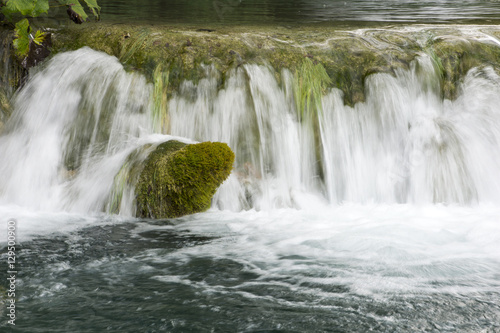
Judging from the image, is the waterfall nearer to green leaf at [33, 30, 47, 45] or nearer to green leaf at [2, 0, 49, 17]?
green leaf at [33, 30, 47, 45]

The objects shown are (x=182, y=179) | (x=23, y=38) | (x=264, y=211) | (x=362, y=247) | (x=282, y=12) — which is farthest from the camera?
(x=282, y=12)

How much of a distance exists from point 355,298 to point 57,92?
4789 mm

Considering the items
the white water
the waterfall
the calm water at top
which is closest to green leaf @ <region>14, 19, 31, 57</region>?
the white water

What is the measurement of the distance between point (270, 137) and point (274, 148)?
0.14 meters

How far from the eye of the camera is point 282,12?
38.9 ft

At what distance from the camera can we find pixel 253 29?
26.6ft

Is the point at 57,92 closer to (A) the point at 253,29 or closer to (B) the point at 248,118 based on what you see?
(B) the point at 248,118

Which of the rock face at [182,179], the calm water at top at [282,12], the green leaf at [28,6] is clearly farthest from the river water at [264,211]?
the calm water at top at [282,12]

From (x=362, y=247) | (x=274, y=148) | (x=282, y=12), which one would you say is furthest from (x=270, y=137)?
(x=282, y=12)

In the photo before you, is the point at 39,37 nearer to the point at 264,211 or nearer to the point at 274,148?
the point at 274,148

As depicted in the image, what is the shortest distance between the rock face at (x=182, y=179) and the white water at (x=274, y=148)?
0.21 m

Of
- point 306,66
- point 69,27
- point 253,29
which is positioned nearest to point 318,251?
point 306,66

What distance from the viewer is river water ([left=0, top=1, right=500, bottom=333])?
3.65 metres

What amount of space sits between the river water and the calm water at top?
9.18 ft
